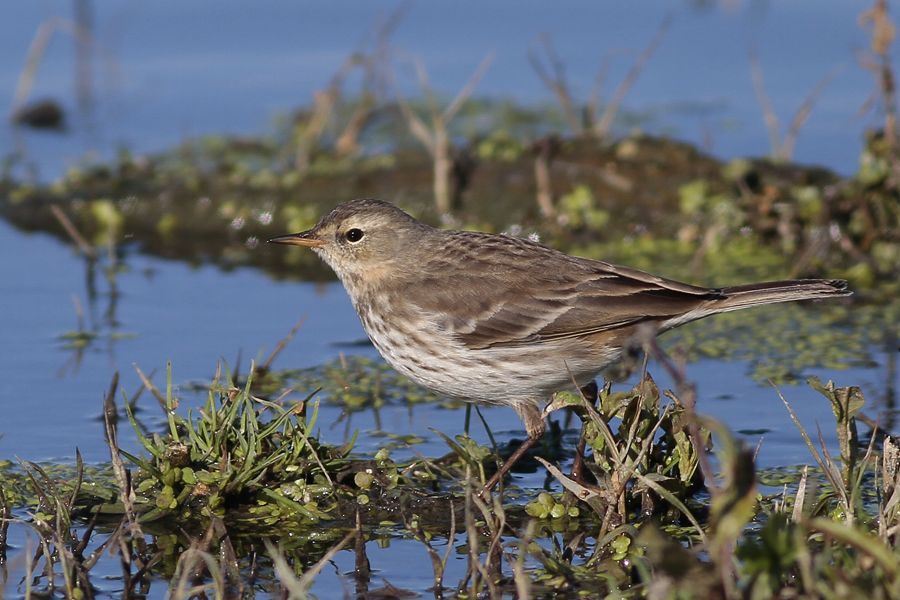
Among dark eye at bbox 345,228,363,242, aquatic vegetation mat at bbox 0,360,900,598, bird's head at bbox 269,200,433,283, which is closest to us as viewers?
aquatic vegetation mat at bbox 0,360,900,598

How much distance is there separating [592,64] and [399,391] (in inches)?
246

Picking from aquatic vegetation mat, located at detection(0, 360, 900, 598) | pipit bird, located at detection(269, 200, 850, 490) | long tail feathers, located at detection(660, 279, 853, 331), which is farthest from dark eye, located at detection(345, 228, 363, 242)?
long tail feathers, located at detection(660, 279, 853, 331)

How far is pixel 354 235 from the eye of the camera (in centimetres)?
736

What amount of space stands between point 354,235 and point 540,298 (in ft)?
3.81

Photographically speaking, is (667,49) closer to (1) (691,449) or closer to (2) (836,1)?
(2) (836,1)

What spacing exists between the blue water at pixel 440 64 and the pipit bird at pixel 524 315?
17.9 ft

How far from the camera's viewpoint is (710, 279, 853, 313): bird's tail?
645 cm

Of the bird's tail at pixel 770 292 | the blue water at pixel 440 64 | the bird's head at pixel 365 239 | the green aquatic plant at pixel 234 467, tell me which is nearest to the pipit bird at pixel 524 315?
the bird's tail at pixel 770 292

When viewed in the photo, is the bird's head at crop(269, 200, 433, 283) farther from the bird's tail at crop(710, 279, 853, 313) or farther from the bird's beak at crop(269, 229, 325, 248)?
the bird's tail at crop(710, 279, 853, 313)

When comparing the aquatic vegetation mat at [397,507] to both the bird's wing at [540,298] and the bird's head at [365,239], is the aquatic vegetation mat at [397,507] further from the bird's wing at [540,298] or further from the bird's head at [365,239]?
the bird's head at [365,239]

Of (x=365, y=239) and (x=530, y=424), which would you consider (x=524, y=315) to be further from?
(x=365, y=239)

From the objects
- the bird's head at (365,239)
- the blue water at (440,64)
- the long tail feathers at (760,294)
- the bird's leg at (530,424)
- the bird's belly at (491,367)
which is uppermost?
the blue water at (440,64)

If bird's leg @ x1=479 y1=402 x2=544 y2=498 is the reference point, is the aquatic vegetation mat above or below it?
below

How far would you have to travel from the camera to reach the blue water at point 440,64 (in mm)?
12648
